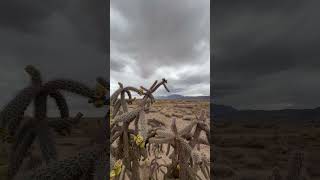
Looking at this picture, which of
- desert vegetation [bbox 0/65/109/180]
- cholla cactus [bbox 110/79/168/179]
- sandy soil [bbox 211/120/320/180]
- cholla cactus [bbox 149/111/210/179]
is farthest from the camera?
cholla cactus [bbox 149/111/210/179]

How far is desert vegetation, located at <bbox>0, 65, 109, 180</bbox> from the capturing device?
85cm

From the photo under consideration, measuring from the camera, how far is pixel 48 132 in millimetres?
1021

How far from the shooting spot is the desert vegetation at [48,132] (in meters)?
0.85

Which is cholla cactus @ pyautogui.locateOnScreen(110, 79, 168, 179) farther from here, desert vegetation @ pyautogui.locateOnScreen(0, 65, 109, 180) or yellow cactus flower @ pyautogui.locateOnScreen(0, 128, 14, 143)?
yellow cactus flower @ pyautogui.locateOnScreen(0, 128, 14, 143)

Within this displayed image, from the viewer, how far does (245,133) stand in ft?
28.3

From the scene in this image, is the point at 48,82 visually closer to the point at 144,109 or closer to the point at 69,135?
the point at 69,135

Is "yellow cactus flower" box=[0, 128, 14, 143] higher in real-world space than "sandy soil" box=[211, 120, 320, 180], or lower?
higher

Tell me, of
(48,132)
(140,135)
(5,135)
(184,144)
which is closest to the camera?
(5,135)

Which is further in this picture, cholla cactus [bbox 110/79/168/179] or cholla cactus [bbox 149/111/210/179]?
cholla cactus [bbox 149/111/210/179]

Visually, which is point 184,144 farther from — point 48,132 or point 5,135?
point 5,135

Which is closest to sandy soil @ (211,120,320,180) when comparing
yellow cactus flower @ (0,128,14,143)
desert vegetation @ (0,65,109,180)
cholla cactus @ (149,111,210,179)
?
cholla cactus @ (149,111,210,179)

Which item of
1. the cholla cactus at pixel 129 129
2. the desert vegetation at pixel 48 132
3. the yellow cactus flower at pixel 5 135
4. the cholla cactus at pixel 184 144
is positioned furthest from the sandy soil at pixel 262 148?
the yellow cactus flower at pixel 5 135

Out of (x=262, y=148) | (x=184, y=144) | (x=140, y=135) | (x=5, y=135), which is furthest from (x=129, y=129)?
(x=262, y=148)

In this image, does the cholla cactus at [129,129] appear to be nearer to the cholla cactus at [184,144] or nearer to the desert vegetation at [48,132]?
the cholla cactus at [184,144]
